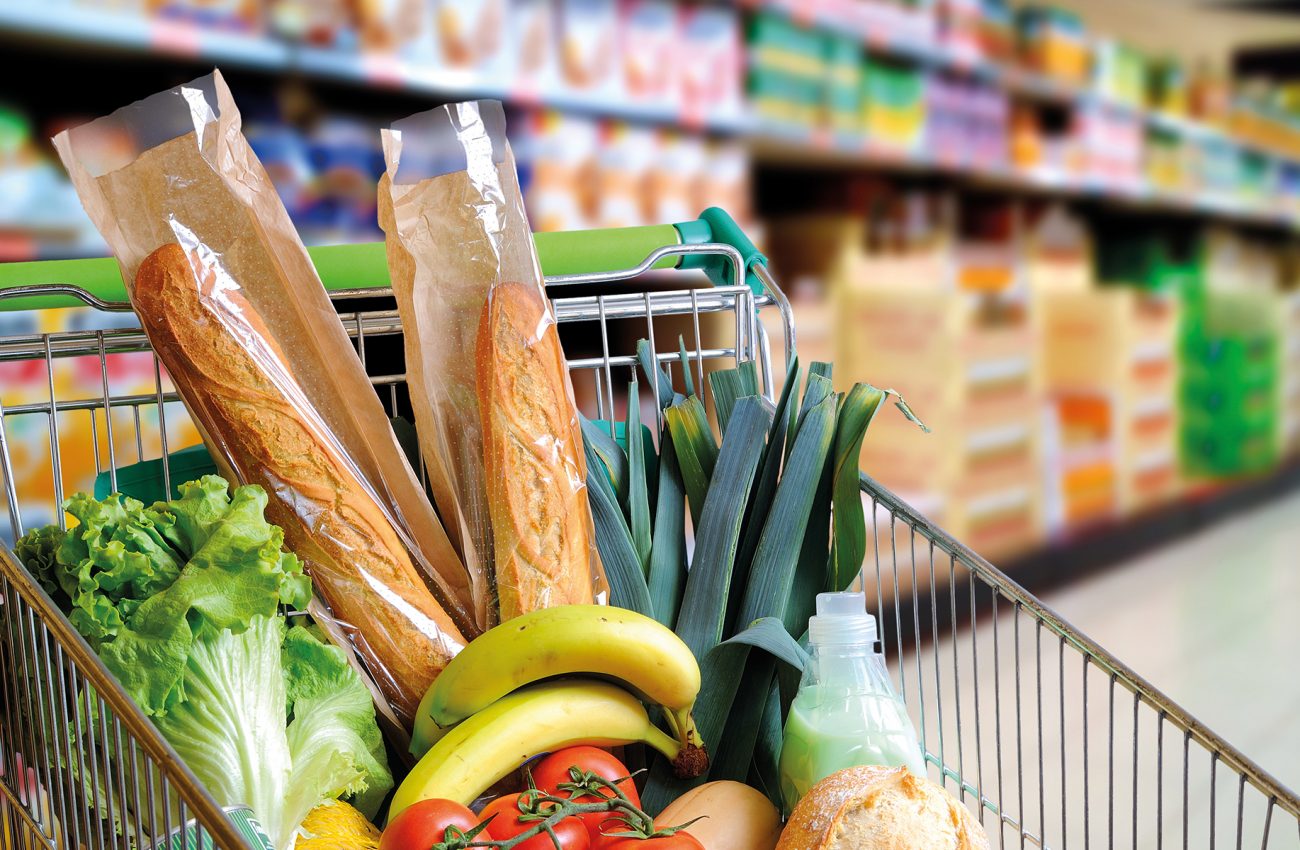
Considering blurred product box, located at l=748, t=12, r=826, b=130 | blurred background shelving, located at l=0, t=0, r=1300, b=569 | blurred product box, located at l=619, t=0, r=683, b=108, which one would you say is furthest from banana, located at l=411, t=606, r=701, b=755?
blurred product box, located at l=748, t=12, r=826, b=130

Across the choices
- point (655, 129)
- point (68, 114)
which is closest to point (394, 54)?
point (68, 114)

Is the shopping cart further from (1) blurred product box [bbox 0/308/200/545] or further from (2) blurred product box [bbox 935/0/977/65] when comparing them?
(2) blurred product box [bbox 935/0/977/65]

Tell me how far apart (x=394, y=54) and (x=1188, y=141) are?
454cm

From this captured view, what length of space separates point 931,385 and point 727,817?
9.66 ft

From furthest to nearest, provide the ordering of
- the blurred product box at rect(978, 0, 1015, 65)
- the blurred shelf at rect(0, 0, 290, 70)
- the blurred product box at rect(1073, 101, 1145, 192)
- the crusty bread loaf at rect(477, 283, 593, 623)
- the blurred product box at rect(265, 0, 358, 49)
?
the blurred product box at rect(1073, 101, 1145, 192), the blurred product box at rect(978, 0, 1015, 65), the blurred product box at rect(265, 0, 358, 49), the blurred shelf at rect(0, 0, 290, 70), the crusty bread loaf at rect(477, 283, 593, 623)

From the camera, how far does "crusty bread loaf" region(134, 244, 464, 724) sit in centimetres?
101

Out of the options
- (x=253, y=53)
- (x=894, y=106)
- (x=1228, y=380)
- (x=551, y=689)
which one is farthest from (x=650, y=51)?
(x=1228, y=380)

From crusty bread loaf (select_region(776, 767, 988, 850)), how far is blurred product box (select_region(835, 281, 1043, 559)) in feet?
9.49

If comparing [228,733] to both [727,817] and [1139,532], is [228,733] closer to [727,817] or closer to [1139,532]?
[727,817]

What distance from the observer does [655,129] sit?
9.77 feet

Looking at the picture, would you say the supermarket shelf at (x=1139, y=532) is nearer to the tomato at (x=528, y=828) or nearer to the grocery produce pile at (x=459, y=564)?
the grocery produce pile at (x=459, y=564)

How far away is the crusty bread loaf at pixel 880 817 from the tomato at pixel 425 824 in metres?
0.22

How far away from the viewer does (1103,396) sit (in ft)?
15.8

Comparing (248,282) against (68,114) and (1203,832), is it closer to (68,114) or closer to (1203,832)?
(68,114)
